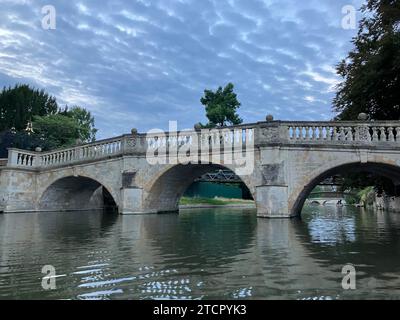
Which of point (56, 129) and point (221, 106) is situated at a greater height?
point (221, 106)

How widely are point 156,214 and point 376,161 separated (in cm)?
994

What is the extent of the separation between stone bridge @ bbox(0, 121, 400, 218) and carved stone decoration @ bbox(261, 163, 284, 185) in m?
0.04

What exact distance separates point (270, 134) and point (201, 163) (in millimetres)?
3567

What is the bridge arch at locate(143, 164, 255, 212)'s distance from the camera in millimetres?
17062

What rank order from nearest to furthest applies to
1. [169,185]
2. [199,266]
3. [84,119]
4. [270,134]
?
1. [199,266]
2. [270,134]
3. [169,185]
4. [84,119]

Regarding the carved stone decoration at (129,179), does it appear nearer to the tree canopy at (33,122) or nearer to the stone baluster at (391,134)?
the stone baluster at (391,134)

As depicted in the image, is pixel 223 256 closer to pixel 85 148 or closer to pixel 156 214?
pixel 156 214

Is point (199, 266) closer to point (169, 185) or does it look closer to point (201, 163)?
point (201, 163)

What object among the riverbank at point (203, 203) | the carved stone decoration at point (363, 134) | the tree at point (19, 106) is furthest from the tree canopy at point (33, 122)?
the carved stone decoration at point (363, 134)

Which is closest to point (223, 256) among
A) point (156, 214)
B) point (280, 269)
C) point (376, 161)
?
point (280, 269)

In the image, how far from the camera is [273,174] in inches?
545

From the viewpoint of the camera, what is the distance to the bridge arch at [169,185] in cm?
1706

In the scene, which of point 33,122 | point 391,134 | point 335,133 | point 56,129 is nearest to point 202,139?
point 335,133

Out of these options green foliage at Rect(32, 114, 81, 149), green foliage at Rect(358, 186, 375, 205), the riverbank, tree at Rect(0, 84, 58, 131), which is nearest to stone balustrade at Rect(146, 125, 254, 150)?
the riverbank
